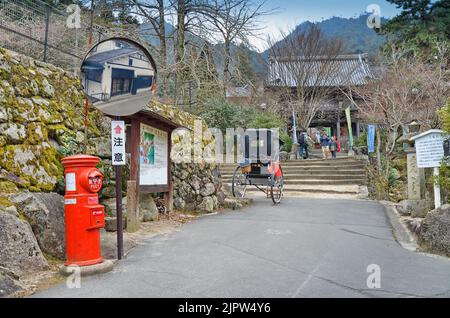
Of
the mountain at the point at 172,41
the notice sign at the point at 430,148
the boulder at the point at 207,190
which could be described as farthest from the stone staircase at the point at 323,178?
the notice sign at the point at 430,148

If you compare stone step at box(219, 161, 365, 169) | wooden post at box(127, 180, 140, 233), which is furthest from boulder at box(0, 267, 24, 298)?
stone step at box(219, 161, 365, 169)

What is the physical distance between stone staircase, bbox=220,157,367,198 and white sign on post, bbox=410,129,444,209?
6.41 meters

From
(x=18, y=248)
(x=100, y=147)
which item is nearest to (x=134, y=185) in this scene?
(x=100, y=147)

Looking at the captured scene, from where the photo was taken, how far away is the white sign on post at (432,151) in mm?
8164

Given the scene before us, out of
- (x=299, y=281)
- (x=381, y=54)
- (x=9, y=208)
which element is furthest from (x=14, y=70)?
(x=381, y=54)

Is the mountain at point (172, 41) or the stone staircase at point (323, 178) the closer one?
the stone staircase at point (323, 178)

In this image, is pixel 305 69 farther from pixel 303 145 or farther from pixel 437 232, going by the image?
pixel 437 232

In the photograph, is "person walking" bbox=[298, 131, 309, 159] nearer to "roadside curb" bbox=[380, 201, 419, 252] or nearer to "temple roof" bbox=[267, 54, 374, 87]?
"temple roof" bbox=[267, 54, 374, 87]

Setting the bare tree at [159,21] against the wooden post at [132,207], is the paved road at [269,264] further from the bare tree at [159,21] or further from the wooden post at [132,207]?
the bare tree at [159,21]

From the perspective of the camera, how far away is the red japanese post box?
16.3 feet

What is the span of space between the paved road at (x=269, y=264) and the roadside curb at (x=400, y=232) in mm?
150

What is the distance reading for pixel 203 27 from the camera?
17.3 metres

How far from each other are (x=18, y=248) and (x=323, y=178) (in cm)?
1459

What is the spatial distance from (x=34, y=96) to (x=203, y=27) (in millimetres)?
11534
